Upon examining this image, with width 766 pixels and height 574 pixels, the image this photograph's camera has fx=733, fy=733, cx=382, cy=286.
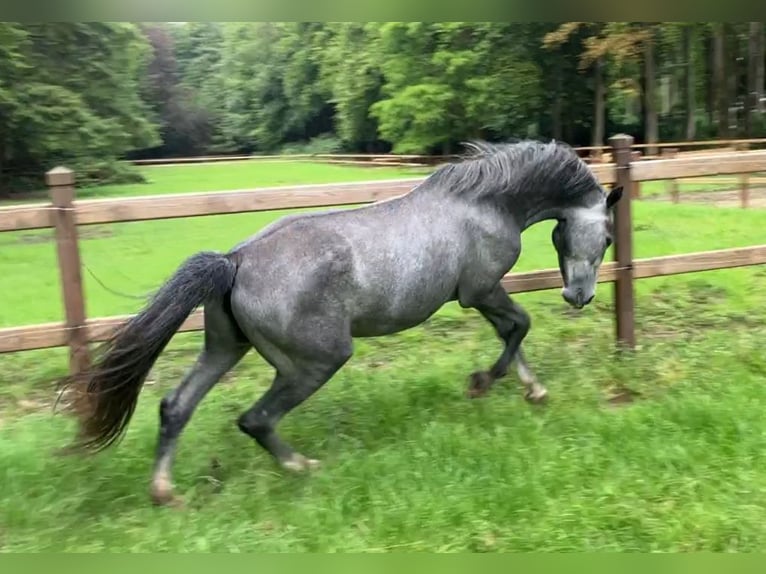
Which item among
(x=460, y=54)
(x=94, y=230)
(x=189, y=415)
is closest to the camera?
(x=189, y=415)

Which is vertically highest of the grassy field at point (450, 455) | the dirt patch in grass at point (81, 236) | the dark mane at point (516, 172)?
the dark mane at point (516, 172)

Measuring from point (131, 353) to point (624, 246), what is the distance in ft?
10.9

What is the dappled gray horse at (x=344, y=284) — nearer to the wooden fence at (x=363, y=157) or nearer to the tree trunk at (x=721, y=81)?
the wooden fence at (x=363, y=157)

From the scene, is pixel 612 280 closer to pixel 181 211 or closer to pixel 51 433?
pixel 181 211

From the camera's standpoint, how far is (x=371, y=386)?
4.53 m

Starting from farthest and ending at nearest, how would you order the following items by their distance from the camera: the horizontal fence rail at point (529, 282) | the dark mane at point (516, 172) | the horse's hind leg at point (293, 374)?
the dark mane at point (516, 172), the horizontal fence rail at point (529, 282), the horse's hind leg at point (293, 374)

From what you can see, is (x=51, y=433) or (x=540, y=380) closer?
(x=51, y=433)

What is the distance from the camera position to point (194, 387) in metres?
3.44

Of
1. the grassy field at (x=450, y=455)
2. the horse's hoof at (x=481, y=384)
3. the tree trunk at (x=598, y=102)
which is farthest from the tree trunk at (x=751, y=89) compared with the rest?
the horse's hoof at (x=481, y=384)

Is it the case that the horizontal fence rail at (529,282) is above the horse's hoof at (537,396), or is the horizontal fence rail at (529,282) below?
above

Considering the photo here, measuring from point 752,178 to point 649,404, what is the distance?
1235 centimetres

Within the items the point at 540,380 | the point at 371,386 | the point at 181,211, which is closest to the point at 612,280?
the point at 540,380

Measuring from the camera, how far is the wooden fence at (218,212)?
3.93 metres

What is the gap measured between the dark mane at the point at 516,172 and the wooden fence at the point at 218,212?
1.66ft
